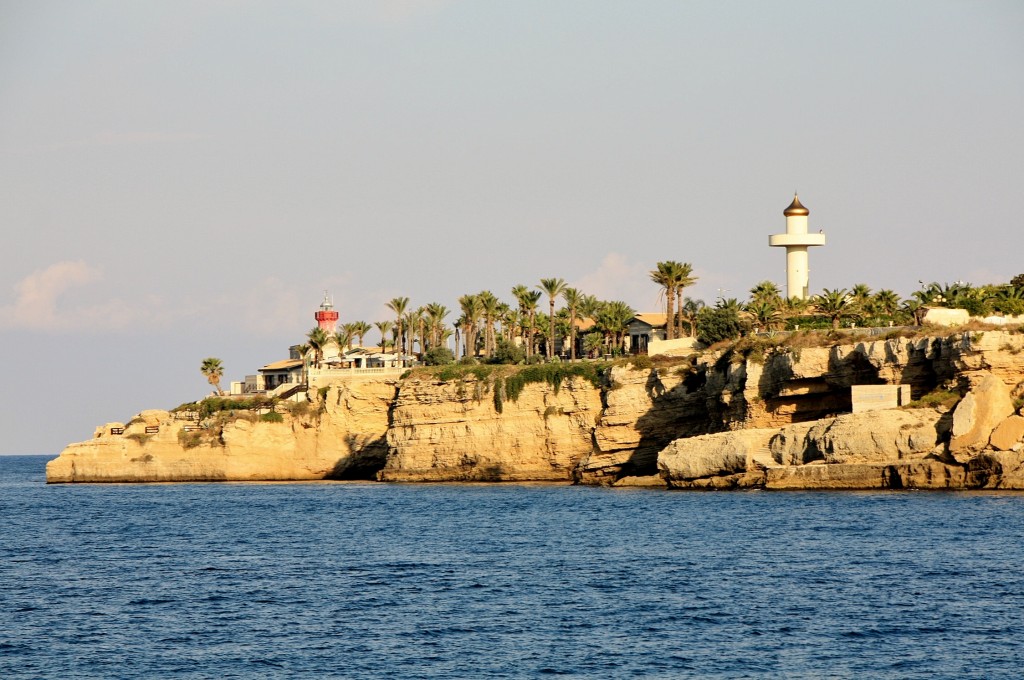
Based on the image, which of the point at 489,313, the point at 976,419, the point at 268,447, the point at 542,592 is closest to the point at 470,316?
the point at 489,313

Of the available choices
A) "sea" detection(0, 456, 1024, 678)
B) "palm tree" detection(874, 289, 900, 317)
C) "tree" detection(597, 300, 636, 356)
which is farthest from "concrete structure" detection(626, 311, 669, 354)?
"sea" detection(0, 456, 1024, 678)

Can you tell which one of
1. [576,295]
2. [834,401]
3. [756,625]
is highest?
[576,295]

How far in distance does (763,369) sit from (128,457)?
48.2 metres

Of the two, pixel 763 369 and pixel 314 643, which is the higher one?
pixel 763 369

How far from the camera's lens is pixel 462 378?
8306 cm

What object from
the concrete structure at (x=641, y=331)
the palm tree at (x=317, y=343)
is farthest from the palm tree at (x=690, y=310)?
the palm tree at (x=317, y=343)

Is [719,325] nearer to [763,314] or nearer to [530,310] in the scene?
[763,314]

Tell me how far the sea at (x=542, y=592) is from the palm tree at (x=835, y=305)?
807 inches

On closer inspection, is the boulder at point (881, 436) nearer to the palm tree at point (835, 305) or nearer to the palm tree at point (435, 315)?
the palm tree at point (835, 305)

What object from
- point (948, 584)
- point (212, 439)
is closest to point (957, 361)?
point (948, 584)

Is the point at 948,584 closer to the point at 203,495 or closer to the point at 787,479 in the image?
the point at 787,479

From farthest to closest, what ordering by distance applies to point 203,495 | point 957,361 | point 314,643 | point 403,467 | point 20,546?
point 403,467 → point 203,495 → point 957,361 → point 20,546 → point 314,643

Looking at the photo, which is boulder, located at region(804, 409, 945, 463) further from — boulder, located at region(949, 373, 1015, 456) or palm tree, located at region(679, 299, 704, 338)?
palm tree, located at region(679, 299, 704, 338)

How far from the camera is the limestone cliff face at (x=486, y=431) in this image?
79.7m
